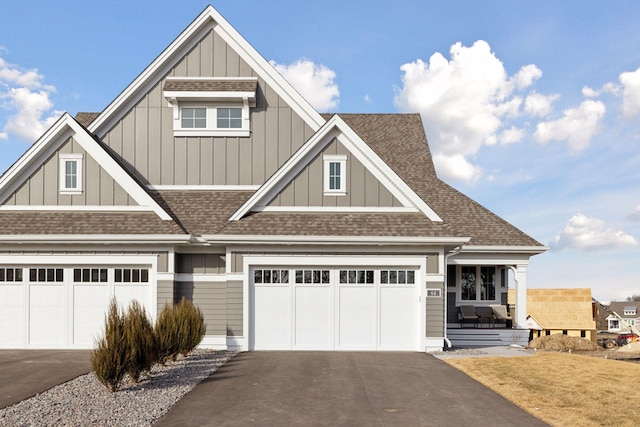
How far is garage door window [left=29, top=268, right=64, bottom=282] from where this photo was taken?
54.6 feet

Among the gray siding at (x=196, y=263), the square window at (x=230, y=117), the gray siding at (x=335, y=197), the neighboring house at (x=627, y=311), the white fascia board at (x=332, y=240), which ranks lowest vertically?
the neighboring house at (x=627, y=311)

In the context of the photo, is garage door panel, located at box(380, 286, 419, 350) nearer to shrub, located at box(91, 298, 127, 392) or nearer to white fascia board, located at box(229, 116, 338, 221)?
white fascia board, located at box(229, 116, 338, 221)

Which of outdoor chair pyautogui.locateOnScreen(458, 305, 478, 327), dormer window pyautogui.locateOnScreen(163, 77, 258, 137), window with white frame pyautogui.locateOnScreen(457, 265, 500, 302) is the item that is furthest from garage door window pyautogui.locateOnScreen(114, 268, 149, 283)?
window with white frame pyautogui.locateOnScreen(457, 265, 500, 302)

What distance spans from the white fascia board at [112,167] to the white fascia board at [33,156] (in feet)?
0.85

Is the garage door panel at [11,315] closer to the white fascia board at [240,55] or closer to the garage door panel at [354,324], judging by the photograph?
the white fascia board at [240,55]

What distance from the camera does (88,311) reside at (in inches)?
653

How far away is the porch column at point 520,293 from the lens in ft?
65.8

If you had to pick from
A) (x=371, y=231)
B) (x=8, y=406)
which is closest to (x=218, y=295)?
(x=371, y=231)

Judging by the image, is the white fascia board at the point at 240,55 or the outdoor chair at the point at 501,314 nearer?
the white fascia board at the point at 240,55

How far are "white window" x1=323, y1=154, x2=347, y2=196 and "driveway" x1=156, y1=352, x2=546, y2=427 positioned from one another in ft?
16.4

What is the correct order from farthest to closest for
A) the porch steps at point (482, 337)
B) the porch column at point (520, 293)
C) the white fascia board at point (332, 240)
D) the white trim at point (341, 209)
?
the porch column at point (520, 293) → the porch steps at point (482, 337) → the white trim at point (341, 209) → the white fascia board at point (332, 240)

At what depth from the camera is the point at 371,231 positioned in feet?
53.2

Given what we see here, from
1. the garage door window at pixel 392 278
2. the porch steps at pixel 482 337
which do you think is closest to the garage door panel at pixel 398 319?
the garage door window at pixel 392 278

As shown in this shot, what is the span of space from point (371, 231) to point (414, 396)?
6.48 m
